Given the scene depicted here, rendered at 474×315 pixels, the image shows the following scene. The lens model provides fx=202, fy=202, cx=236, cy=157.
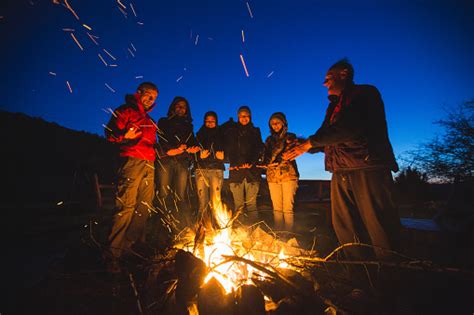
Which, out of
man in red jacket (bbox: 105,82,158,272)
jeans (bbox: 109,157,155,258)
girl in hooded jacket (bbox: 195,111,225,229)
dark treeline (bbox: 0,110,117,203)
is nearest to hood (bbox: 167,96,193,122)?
girl in hooded jacket (bbox: 195,111,225,229)

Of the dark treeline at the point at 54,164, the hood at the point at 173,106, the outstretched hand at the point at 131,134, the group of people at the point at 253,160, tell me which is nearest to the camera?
the group of people at the point at 253,160

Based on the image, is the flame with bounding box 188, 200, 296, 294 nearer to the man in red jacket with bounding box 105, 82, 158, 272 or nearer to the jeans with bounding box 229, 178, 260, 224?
the man in red jacket with bounding box 105, 82, 158, 272

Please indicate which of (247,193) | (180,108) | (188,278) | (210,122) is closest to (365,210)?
(188,278)

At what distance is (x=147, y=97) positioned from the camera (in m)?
3.62

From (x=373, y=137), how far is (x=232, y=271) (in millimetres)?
2172

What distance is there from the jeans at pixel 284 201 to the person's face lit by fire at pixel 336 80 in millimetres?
1897

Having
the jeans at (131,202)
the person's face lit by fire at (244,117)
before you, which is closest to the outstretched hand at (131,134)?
the jeans at (131,202)

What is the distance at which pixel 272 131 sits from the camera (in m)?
4.68

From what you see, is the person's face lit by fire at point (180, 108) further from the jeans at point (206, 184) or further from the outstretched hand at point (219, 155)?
the jeans at point (206, 184)

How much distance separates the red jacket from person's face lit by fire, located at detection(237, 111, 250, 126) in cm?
216

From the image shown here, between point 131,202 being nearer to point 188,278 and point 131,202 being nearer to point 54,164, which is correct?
point 188,278

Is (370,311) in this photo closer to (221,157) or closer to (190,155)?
(221,157)

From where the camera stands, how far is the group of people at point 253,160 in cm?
233

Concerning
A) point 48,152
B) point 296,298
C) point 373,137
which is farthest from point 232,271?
point 48,152
